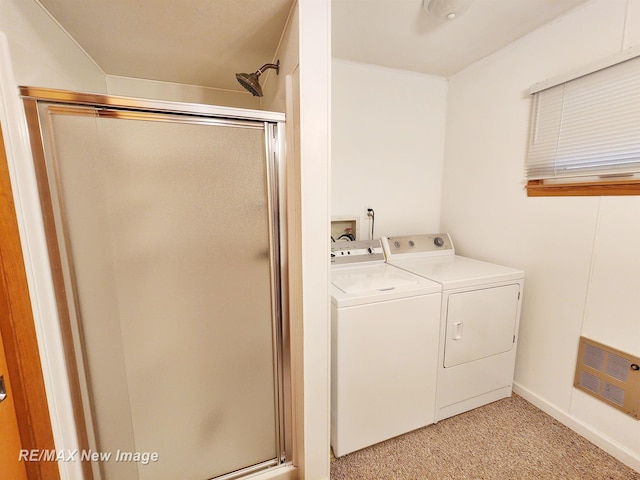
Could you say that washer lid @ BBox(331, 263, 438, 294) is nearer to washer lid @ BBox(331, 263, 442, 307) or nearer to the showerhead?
washer lid @ BBox(331, 263, 442, 307)

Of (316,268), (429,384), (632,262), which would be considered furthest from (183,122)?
(632,262)

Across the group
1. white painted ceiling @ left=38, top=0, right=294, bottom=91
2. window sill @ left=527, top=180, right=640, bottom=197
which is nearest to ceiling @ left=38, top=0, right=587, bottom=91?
white painted ceiling @ left=38, top=0, right=294, bottom=91

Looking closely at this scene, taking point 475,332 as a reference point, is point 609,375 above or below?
below

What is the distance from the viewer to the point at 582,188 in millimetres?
1530

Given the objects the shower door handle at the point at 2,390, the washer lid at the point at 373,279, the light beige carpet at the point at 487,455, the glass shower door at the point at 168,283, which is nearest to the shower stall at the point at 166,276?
the glass shower door at the point at 168,283

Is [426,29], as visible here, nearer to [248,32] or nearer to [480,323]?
[248,32]

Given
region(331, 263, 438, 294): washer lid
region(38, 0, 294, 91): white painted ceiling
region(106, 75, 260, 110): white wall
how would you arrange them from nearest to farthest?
region(38, 0, 294, 91): white painted ceiling, region(331, 263, 438, 294): washer lid, region(106, 75, 260, 110): white wall

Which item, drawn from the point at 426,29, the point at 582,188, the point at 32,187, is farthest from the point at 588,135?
the point at 32,187

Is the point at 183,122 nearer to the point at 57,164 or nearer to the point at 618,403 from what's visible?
the point at 57,164

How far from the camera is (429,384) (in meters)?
1.59

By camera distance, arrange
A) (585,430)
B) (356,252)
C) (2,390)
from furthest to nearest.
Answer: (356,252), (585,430), (2,390)

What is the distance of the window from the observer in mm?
1328

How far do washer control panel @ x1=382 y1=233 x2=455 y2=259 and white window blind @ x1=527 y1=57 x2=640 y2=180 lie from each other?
0.78 metres

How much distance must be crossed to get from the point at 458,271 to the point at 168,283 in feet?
5.81
